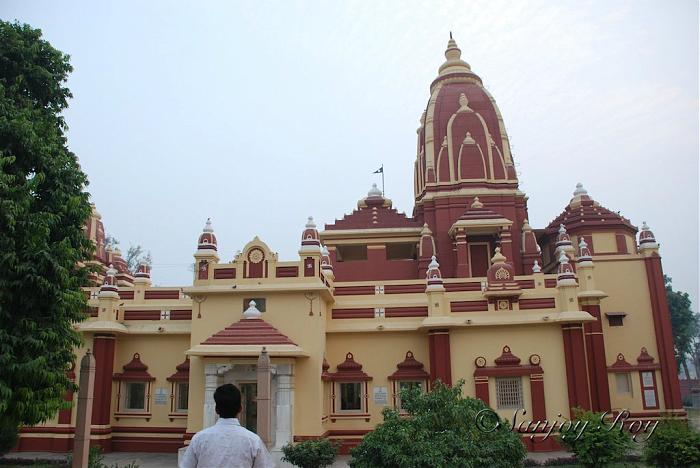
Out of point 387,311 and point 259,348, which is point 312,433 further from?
point 387,311

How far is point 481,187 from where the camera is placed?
2552 cm

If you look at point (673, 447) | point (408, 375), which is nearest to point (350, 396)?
point (408, 375)

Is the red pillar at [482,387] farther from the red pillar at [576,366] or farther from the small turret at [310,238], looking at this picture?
the small turret at [310,238]

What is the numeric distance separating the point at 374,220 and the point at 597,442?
15.1 m

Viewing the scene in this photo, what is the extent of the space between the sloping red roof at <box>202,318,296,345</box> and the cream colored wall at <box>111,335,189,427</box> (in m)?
3.02

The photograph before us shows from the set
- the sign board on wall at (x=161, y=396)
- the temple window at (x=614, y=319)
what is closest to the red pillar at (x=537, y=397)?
the temple window at (x=614, y=319)

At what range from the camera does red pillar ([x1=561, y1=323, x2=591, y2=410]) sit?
57.7 ft

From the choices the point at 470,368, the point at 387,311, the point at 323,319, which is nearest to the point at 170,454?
the point at 323,319

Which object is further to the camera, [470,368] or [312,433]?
[470,368]

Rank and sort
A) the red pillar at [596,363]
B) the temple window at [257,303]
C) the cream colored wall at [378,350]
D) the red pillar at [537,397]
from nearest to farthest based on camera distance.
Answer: the red pillar at [537,397] → the temple window at [257,303] → the red pillar at [596,363] → the cream colored wall at [378,350]

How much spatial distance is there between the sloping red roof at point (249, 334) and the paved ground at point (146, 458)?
11.0 ft

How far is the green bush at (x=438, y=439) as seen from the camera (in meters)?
10.6

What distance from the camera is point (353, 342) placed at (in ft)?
63.5

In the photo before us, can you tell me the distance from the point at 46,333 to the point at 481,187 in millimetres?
19027
